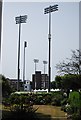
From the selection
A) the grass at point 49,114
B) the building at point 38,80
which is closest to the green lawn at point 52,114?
the grass at point 49,114

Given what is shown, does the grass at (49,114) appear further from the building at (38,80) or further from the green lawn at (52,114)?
the building at (38,80)

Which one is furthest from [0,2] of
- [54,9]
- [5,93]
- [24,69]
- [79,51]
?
[24,69]

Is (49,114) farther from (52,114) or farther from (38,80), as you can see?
(38,80)

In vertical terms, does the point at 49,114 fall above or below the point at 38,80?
below

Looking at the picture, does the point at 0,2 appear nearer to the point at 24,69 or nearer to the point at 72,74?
the point at 72,74

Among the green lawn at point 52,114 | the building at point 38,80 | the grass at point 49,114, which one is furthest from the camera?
the building at point 38,80

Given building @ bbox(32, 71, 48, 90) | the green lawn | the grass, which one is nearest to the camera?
the grass

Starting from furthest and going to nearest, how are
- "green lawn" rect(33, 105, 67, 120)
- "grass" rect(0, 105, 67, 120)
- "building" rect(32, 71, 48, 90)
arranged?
"building" rect(32, 71, 48, 90)
"green lawn" rect(33, 105, 67, 120)
"grass" rect(0, 105, 67, 120)

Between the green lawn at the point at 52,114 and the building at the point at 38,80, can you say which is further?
the building at the point at 38,80

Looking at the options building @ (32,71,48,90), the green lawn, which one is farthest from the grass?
building @ (32,71,48,90)

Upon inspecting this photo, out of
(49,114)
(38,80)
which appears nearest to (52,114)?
(49,114)

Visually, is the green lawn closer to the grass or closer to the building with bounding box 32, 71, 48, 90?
the grass

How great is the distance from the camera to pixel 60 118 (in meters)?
13.5

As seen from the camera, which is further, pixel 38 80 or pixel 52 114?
pixel 38 80
